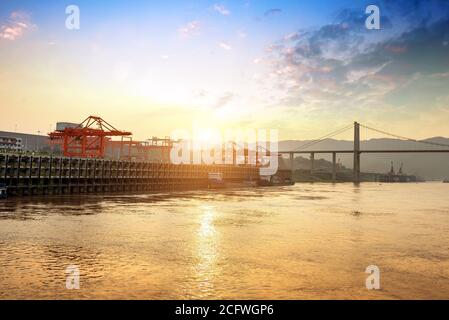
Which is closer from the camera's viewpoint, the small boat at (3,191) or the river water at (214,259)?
the river water at (214,259)

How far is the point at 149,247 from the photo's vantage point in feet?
55.9

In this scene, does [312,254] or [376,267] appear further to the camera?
[312,254]

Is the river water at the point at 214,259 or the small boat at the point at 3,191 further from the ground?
the small boat at the point at 3,191

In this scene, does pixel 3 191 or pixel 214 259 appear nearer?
pixel 214 259

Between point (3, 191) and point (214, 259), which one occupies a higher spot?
point (3, 191)

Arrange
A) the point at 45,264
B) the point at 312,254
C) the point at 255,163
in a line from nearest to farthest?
the point at 45,264
the point at 312,254
the point at 255,163

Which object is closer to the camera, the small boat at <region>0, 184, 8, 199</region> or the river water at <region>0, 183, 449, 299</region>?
the river water at <region>0, 183, 449, 299</region>

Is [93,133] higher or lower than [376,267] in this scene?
higher

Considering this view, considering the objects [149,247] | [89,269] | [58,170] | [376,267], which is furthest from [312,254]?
[58,170]

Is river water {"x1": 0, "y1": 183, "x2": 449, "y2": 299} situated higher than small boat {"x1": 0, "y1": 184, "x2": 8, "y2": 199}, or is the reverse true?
small boat {"x1": 0, "y1": 184, "x2": 8, "y2": 199}

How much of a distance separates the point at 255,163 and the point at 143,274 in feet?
534

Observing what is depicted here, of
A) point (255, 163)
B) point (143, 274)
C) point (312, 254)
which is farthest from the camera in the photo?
point (255, 163)

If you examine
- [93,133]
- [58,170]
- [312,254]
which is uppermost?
[93,133]
